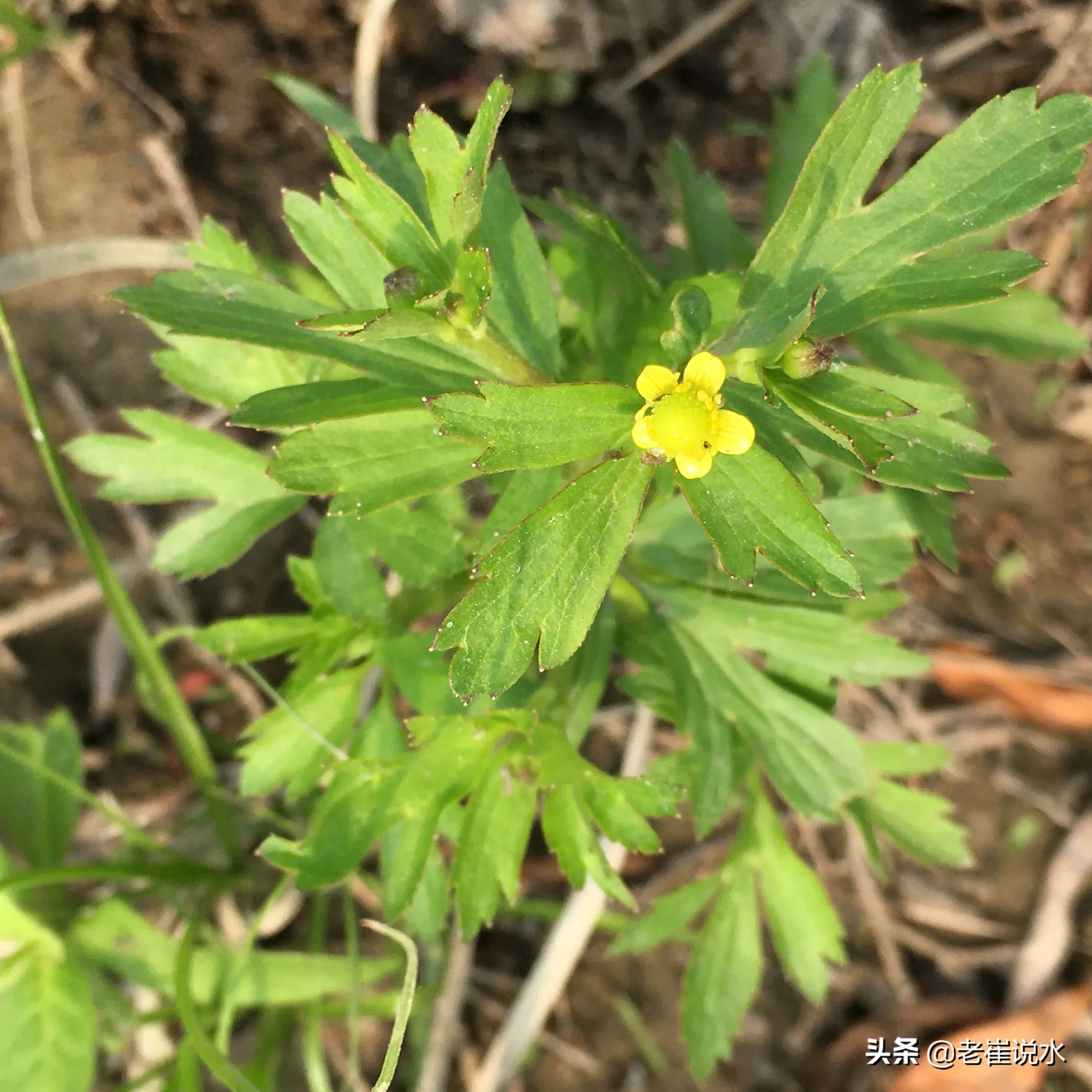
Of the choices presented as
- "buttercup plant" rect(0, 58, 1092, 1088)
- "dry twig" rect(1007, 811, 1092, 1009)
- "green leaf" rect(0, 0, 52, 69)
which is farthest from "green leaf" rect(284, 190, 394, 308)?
"dry twig" rect(1007, 811, 1092, 1009)

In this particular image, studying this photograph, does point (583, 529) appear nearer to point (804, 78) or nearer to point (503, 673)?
point (503, 673)

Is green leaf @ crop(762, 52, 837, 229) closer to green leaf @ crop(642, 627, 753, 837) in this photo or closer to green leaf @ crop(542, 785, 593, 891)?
green leaf @ crop(642, 627, 753, 837)

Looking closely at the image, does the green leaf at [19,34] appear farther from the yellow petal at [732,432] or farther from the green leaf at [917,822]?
the green leaf at [917,822]

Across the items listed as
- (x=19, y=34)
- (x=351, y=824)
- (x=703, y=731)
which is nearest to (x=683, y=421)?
(x=703, y=731)

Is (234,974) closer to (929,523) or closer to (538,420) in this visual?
(538,420)

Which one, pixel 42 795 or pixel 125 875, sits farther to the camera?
pixel 42 795

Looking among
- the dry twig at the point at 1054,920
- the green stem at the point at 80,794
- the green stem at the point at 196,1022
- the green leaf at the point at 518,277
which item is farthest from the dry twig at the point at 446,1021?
the green leaf at the point at 518,277

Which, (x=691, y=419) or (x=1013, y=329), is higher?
(x=691, y=419)

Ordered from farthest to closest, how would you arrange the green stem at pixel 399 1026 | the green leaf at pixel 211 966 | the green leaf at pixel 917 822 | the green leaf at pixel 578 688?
the green leaf at pixel 211 966 → the green leaf at pixel 917 822 → the green leaf at pixel 578 688 → the green stem at pixel 399 1026
